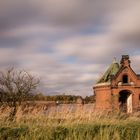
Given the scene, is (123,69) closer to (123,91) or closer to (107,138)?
(123,91)

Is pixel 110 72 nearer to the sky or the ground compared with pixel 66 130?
nearer to the sky

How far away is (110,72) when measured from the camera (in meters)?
50.7

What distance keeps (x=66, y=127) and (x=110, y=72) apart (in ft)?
129

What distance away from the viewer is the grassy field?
11.0m

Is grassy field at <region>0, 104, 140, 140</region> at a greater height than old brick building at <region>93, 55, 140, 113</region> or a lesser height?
lesser

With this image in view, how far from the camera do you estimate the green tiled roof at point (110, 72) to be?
1924 inches

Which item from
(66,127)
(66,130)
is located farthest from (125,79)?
(66,130)

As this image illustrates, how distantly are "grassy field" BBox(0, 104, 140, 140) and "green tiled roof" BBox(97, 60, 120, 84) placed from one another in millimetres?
34432

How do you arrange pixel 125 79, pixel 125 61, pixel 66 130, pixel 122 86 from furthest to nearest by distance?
pixel 125 79, pixel 125 61, pixel 122 86, pixel 66 130

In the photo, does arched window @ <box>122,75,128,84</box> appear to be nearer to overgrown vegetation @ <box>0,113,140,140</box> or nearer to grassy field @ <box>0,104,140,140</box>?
grassy field @ <box>0,104,140,140</box>

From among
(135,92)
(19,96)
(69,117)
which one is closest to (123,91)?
(135,92)

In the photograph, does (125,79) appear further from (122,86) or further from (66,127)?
(66,127)

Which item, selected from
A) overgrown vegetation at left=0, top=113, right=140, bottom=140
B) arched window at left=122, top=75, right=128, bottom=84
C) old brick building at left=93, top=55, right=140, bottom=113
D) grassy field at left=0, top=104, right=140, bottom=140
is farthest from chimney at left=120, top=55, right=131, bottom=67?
overgrown vegetation at left=0, top=113, right=140, bottom=140

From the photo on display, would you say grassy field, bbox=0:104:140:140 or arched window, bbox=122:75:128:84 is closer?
grassy field, bbox=0:104:140:140
